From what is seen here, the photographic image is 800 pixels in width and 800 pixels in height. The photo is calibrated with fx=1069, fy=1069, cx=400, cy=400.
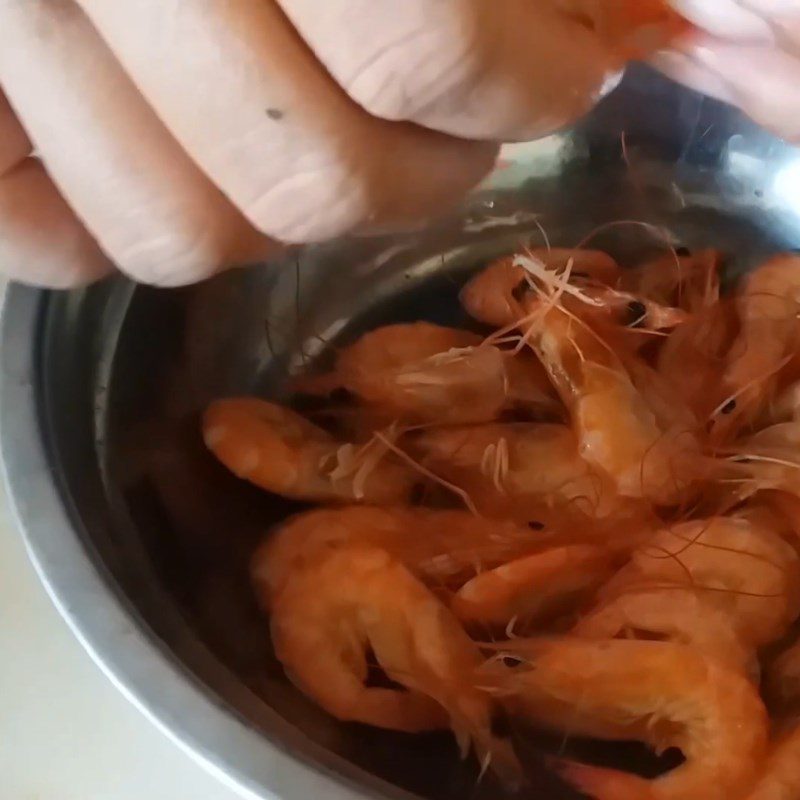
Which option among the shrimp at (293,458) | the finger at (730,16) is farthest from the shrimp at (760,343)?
the finger at (730,16)

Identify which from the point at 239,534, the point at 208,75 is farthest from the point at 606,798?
the point at 208,75

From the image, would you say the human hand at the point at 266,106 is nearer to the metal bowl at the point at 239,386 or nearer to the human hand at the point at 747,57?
the human hand at the point at 747,57

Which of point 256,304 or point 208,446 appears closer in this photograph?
point 208,446

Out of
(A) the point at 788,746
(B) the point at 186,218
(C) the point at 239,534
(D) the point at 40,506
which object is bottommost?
(A) the point at 788,746

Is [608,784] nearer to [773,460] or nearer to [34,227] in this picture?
[773,460]

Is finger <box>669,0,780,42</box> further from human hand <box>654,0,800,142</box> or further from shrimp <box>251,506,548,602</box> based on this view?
shrimp <box>251,506,548,602</box>

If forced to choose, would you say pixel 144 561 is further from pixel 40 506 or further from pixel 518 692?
pixel 518 692

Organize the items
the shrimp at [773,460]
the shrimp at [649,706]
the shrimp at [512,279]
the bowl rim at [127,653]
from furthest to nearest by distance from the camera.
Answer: the shrimp at [512,279]
the shrimp at [773,460]
the shrimp at [649,706]
the bowl rim at [127,653]
